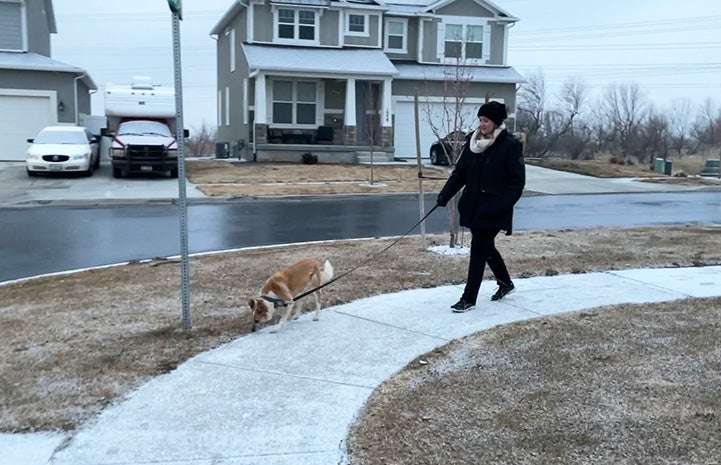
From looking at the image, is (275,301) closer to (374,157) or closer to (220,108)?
(374,157)

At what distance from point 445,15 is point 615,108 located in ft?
103

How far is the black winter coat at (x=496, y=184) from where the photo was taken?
247 inches

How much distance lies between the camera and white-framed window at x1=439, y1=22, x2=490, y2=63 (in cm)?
Answer: 3309

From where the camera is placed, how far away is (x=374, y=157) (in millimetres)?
29703

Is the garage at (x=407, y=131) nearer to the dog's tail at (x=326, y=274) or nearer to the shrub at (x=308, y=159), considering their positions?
the shrub at (x=308, y=159)

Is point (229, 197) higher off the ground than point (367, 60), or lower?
lower

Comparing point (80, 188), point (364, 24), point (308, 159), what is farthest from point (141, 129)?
point (364, 24)

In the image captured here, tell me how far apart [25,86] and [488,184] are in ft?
84.3

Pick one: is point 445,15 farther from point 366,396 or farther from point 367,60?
point 366,396

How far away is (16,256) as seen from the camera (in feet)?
34.5

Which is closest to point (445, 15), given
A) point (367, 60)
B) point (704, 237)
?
point (367, 60)

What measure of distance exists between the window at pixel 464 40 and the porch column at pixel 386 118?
Result: 192 inches

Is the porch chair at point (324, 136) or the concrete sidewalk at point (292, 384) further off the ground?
the porch chair at point (324, 136)

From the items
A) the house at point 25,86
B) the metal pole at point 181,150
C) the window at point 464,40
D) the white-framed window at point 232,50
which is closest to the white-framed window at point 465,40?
the window at point 464,40
